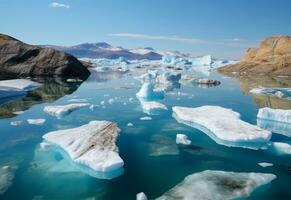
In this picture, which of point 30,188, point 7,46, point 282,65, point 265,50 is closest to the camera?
point 30,188

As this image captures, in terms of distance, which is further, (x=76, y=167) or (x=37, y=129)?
(x=37, y=129)

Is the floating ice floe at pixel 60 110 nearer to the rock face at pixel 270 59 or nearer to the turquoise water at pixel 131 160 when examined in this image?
the turquoise water at pixel 131 160

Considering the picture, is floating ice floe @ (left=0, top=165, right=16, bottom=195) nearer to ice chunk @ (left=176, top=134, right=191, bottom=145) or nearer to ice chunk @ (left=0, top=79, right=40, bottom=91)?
ice chunk @ (left=176, top=134, right=191, bottom=145)

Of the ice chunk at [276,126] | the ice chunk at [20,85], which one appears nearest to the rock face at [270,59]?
the ice chunk at [276,126]

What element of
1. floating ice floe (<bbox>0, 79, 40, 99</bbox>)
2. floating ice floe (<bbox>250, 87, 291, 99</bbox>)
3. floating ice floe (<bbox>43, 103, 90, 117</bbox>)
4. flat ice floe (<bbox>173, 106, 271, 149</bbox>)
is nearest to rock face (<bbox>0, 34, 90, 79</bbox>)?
floating ice floe (<bbox>0, 79, 40, 99</bbox>)

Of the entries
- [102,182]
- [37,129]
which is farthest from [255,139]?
[37,129]

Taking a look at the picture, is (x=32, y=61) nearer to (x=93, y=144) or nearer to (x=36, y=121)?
(x=36, y=121)

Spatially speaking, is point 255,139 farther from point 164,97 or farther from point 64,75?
point 64,75
